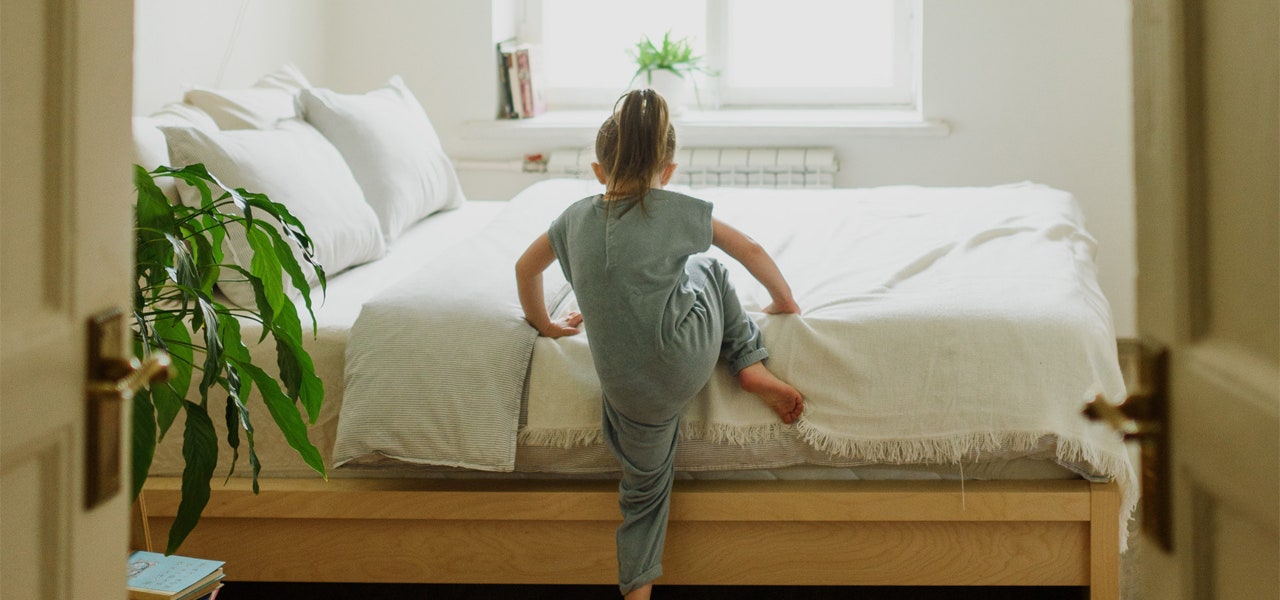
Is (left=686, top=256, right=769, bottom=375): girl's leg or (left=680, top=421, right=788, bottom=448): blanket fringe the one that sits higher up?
(left=686, top=256, right=769, bottom=375): girl's leg

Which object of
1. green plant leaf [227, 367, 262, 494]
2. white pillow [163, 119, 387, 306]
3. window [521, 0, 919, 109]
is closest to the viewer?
green plant leaf [227, 367, 262, 494]

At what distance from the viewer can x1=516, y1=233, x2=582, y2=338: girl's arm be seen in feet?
6.05

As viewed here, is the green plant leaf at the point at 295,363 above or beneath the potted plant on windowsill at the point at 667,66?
beneath

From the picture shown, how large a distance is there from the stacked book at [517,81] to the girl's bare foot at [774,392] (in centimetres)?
237

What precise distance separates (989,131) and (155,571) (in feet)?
9.89

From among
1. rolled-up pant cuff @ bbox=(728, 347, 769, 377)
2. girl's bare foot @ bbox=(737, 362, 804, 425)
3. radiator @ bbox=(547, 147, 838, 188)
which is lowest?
girl's bare foot @ bbox=(737, 362, 804, 425)

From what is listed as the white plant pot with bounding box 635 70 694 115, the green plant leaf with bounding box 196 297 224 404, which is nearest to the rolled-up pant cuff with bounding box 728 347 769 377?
the green plant leaf with bounding box 196 297 224 404

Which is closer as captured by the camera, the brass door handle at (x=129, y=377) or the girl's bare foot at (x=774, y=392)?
the brass door handle at (x=129, y=377)

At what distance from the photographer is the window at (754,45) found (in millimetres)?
4043

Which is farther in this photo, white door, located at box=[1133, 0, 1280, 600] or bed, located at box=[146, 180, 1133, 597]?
bed, located at box=[146, 180, 1133, 597]

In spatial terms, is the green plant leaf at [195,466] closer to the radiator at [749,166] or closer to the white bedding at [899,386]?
the white bedding at [899,386]

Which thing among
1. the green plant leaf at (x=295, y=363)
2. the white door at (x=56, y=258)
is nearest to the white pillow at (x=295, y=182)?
the green plant leaf at (x=295, y=363)

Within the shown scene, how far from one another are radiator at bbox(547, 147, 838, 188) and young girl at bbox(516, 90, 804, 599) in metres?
1.99

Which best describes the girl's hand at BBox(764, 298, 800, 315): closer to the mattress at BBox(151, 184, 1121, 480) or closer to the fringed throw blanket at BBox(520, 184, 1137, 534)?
the fringed throw blanket at BBox(520, 184, 1137, 534)
